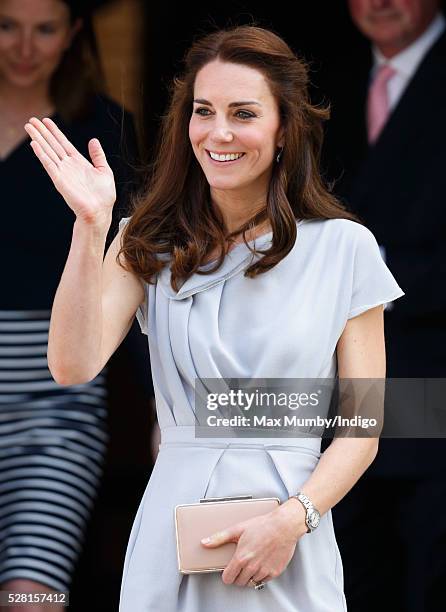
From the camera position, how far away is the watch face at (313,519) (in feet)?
8.59

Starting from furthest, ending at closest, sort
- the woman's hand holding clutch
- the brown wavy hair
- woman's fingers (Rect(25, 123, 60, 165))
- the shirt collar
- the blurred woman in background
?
the shirt collar, the blurred woman in background, the brown wavy hair, woman's fingers (Rect(25, 123, 60, 165)), the woman's hand holding clutch

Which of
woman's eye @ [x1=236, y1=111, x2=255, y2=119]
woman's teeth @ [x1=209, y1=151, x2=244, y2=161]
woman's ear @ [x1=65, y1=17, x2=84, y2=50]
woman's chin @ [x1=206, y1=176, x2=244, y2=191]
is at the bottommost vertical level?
woman's chin @ [x1=206, y1=176, x2=244, y2=191]

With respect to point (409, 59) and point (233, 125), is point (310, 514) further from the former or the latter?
point (409, 59)

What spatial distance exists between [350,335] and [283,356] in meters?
0.15

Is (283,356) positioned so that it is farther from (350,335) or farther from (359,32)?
(359,32)

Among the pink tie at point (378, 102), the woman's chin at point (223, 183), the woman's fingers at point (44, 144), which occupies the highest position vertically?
the woman's fingers at point (44, 144)

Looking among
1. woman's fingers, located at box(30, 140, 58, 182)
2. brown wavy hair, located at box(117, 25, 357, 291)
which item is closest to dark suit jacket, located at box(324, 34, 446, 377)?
brown wavy hair, located at box(117, 25, 357, 291)

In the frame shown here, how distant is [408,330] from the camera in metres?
4.28

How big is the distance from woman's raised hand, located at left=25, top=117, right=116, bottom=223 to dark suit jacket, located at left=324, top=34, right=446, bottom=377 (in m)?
1.67

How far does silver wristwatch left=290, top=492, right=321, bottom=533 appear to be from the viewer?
2619 mm

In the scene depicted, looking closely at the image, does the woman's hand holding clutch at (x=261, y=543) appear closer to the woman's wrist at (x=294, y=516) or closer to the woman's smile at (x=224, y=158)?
the woman's wrist at (x=294, y=516)

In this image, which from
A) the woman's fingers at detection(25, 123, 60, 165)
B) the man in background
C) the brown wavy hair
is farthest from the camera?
the man in background

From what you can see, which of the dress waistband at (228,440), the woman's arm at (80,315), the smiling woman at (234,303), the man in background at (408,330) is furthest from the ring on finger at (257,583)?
the man in background at (408,330)

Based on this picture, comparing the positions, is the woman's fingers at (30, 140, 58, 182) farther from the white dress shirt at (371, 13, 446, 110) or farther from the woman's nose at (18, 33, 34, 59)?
the white dress shirt at (371, 13, 446, 110)
